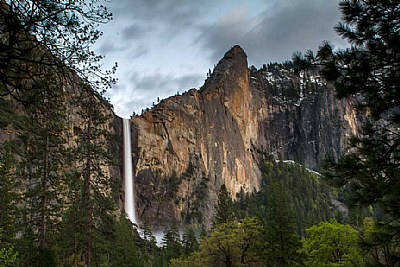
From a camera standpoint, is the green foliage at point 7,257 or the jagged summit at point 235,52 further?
the jagged summit at point 235,52

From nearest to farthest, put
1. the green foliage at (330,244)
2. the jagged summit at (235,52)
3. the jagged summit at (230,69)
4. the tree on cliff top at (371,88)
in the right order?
the tree on cliff top at (371,88), the green foliage at (330,244), the jagged summit at (230,69), the jagged summit at (235,52)

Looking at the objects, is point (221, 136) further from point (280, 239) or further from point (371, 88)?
point (371, 88)

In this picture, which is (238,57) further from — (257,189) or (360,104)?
(360,104)

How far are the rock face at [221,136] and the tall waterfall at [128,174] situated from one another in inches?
43.9

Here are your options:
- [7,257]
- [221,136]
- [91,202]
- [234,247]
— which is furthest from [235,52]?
[7,257]

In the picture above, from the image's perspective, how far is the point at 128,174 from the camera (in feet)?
273

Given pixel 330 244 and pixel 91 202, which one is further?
pixel 330 244

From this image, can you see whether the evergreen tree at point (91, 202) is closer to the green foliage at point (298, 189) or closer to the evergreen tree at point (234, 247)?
the evergreen tree at point (234, 247)

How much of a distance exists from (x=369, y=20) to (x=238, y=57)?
127 meters

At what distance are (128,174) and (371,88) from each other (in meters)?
78.5

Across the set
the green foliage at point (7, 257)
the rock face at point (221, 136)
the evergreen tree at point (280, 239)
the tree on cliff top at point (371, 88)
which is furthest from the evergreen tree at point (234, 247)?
the rock face at point (221, 136)

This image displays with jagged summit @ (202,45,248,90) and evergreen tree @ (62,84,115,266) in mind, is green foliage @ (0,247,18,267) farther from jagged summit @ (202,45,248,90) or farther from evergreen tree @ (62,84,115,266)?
jagged summit @ (202,45,248,90)

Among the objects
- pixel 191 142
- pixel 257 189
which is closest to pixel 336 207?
pixel 257 189

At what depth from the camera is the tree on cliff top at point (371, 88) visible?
7.14 m
